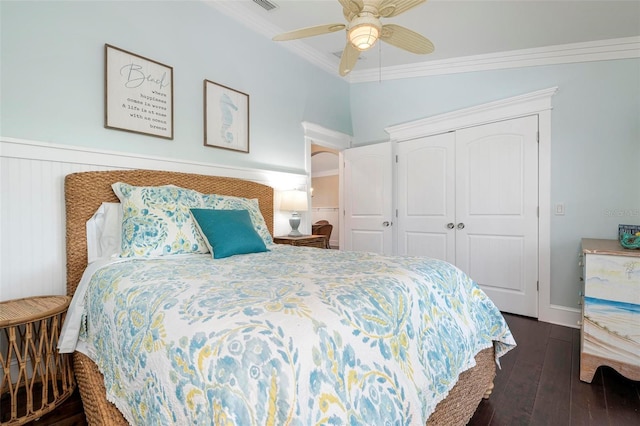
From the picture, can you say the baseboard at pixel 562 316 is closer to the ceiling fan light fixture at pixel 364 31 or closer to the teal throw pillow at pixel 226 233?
the teal throw pillow at pixel 226 233

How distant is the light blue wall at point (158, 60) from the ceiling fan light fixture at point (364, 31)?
1.52 m

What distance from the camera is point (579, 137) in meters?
2.94

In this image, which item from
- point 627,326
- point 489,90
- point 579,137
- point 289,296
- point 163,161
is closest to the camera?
point 289,296

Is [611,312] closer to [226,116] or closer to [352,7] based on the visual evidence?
[352,7]

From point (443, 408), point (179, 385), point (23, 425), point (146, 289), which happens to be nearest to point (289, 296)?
point (179, 385)

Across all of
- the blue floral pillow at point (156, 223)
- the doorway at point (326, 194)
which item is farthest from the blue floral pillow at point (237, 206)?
the doorway at point (326, 194)

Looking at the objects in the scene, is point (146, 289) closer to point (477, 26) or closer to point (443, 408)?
point (443, 408)

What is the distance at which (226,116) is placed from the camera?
2.95 meters

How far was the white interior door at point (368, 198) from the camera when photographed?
4.02m

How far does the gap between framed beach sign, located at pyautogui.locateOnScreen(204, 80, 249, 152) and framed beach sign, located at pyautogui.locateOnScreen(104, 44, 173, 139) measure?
0.34 m

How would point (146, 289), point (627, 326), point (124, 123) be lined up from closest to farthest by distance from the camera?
point (146, 289) → point (627, 326) → point (124, 123)

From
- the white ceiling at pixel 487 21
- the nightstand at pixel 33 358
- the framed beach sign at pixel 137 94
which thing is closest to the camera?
the nightstand at pixel 33 358

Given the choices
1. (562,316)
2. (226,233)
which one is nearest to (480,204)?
(562,316)

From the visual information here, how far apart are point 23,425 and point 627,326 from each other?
324cm
